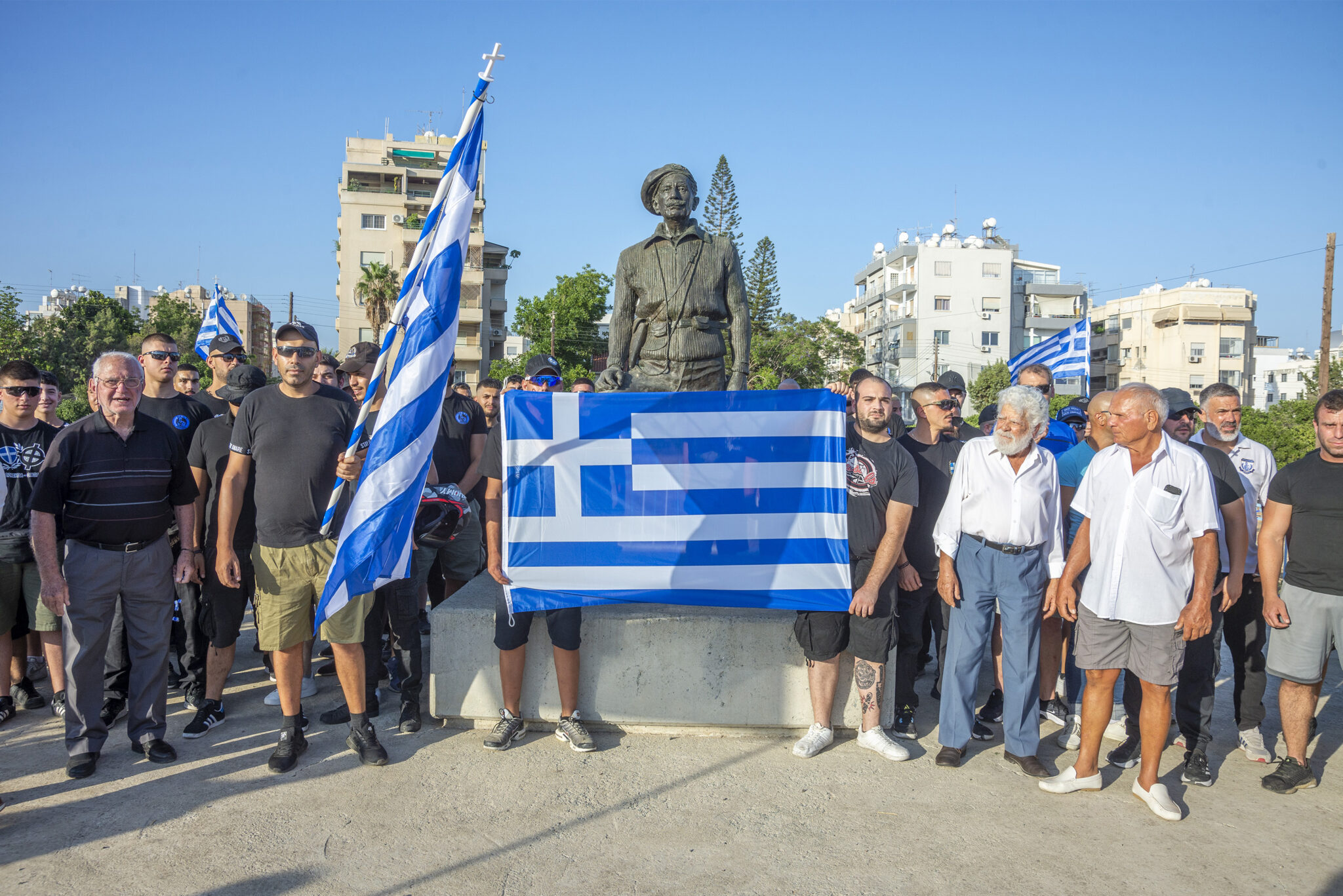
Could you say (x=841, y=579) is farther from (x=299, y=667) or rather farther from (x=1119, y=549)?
(x=299, y=667)

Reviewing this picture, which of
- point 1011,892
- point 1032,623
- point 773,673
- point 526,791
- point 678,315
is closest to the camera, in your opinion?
point 1011,892

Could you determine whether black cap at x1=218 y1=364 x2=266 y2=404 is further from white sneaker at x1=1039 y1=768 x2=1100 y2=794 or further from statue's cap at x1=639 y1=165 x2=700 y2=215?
white sneaker at x1=1039 y1=768 x2=1100 y2=794

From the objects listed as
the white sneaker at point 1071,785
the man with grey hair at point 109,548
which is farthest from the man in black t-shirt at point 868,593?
the man with grey hair at point 109,548

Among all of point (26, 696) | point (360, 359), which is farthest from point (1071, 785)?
point (26, 696)

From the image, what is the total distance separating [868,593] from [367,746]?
268 centimetres

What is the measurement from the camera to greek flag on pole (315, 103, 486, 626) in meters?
4.02

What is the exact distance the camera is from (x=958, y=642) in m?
4.34

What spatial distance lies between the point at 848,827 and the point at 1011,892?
708 mm

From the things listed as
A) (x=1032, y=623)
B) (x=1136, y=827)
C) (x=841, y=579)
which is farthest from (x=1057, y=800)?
(x=841, y=579)

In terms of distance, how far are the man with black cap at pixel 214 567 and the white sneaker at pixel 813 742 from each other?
10.2 ft

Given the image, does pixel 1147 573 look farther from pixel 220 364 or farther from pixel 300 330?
pixel 220 364

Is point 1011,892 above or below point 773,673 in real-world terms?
below

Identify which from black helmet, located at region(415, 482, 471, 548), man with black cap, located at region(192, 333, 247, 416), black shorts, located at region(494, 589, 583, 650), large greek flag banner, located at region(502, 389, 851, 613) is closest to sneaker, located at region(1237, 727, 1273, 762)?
Result: large greek flag banner, located at region(502, 389, 851, 613)

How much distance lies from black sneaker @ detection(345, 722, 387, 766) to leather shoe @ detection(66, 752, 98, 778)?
118 centimetres
